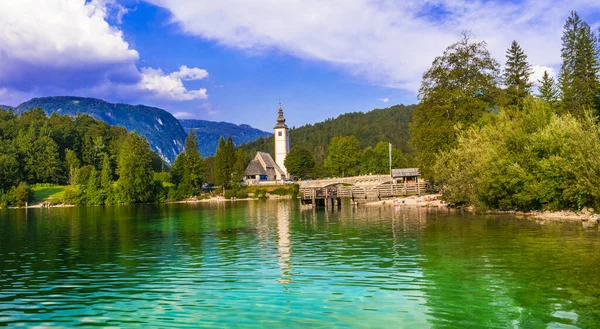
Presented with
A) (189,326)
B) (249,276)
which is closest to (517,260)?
(249,276)

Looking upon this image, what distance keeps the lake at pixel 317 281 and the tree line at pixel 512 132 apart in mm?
6736

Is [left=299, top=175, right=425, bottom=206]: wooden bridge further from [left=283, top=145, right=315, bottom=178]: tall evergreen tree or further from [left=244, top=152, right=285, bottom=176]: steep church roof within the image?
[left=244, top=152, right=285, bottom=176]: steep church roof

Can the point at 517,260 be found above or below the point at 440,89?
below

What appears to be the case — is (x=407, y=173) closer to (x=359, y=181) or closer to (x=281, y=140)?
(x=359, y=181)

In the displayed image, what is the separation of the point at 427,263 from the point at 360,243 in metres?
7.11

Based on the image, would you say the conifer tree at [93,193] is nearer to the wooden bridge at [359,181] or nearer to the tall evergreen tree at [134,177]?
the tall evergreen tree at [134,177]

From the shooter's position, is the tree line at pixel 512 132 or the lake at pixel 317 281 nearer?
the lake at pixel 317 281

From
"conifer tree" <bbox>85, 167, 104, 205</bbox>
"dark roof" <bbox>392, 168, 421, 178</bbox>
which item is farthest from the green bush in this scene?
"conifer tree" <bbox>85, 167, 104, 205</bbox>

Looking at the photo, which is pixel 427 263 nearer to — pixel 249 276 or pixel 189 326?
pixel 249 276

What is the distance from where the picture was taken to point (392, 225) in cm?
3522

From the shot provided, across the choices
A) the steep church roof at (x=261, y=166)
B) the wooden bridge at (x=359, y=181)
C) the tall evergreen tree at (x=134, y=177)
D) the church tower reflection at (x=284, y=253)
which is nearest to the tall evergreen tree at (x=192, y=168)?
the tall evergreen tree at (x=134, y=177)

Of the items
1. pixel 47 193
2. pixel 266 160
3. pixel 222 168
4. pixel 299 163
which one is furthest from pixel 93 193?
pixel 299 163

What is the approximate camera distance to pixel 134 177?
10669 centimetres

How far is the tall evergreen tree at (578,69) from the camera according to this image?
204 feet
